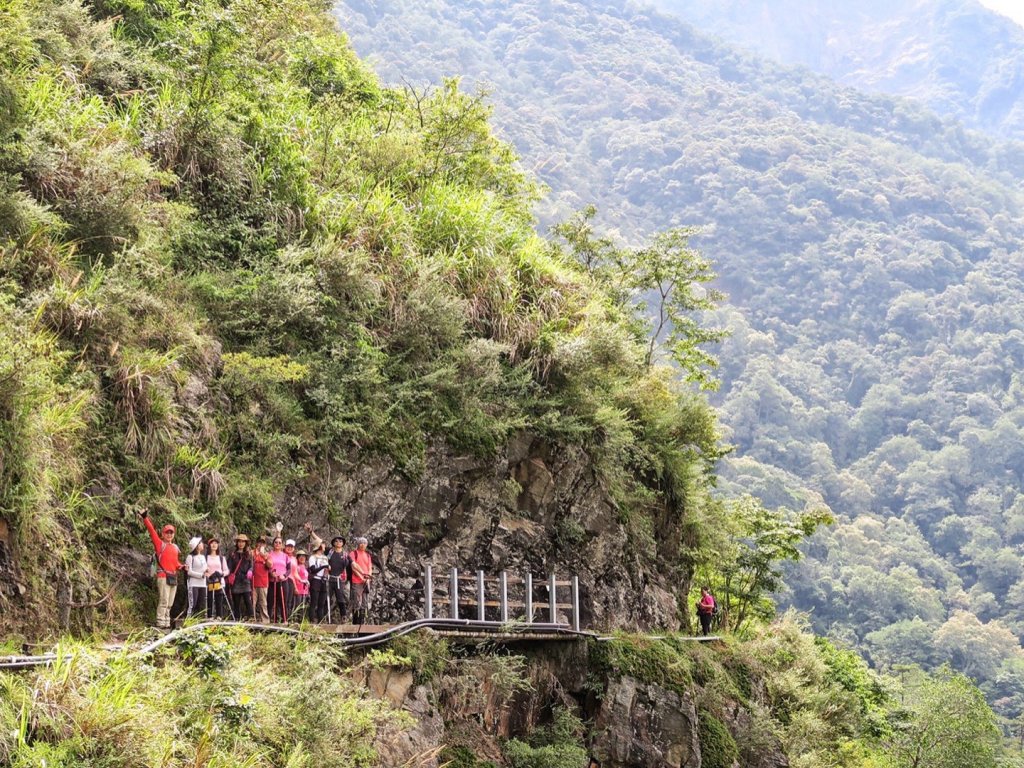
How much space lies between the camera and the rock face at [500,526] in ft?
51.0

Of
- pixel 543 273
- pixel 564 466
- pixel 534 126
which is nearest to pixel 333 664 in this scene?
pixel 564 466

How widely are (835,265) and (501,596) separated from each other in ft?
414

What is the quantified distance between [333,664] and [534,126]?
454ft

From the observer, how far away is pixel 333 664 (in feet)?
36.5

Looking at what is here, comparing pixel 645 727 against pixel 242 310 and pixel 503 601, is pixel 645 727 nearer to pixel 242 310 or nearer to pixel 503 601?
pixel 503 601

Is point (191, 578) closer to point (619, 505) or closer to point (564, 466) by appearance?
point (564, 466)

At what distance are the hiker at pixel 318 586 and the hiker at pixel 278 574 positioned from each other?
419 mm

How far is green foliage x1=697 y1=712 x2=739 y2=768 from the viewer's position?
57.1 feet

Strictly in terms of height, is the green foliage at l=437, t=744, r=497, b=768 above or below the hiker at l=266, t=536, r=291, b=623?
below

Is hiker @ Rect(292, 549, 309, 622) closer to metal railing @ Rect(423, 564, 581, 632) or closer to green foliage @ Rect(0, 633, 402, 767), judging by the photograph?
green foliage @ Rect(0, 633, 402, 767)

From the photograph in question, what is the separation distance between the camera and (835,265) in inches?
5276

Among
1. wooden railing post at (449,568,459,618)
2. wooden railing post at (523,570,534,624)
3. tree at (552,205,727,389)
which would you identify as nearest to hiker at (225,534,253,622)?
wooden railing post at (449,568,459,618)

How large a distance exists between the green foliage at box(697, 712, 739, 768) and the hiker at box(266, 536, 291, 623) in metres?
8.05

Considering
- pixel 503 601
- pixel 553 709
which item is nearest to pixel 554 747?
pixel 553 709
